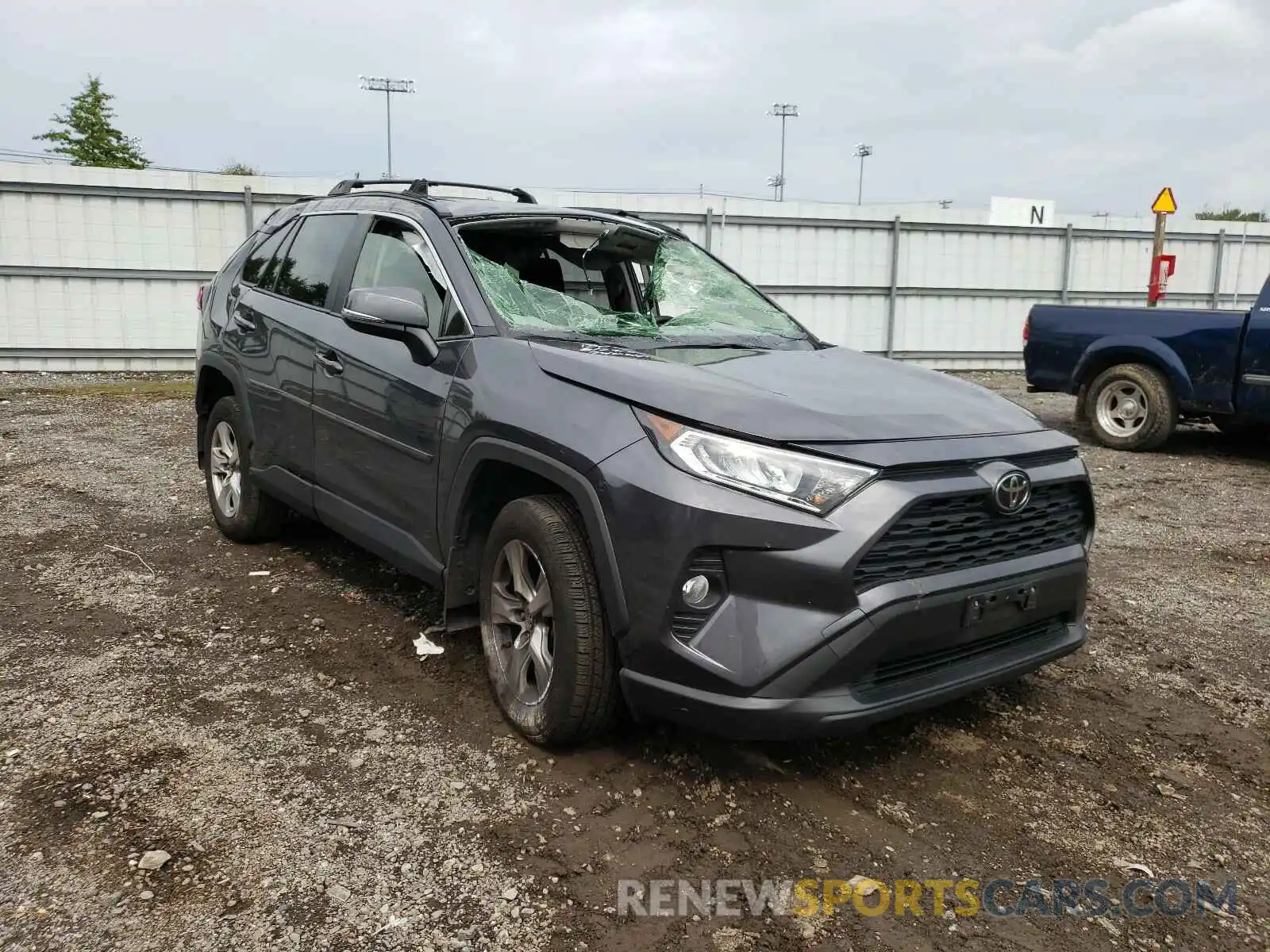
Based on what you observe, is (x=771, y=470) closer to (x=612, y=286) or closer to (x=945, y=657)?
(x=945, y=657)

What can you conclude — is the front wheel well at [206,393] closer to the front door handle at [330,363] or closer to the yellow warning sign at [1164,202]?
the front door handle at [330,363]

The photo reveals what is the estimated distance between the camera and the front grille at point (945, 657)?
267 centimetres

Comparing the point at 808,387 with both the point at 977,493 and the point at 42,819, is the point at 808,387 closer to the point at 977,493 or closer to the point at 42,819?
the point at 977,493

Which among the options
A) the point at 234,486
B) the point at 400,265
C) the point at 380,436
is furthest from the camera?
the point at 234,486

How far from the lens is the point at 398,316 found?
3314 millimetres

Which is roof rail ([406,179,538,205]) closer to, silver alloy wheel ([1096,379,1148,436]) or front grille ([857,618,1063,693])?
front grille ([857,618,1063,693])

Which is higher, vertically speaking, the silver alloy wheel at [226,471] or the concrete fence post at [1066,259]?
the concrete fence post at [1066,259]

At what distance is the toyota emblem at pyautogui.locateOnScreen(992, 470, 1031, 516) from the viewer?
2.77 metres

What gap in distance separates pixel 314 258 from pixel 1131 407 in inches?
294

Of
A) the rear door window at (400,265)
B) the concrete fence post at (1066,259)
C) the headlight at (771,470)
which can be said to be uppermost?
the concrete fence post at (1066,259)

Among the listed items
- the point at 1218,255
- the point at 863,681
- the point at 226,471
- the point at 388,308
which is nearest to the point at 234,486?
the point at 226,471

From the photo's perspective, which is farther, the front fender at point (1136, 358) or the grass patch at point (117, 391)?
the grass patch at point (117, 391)

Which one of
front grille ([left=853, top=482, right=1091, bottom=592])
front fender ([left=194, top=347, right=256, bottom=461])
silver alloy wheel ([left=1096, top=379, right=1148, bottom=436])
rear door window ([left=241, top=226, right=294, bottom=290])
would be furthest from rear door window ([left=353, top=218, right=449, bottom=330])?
silver alloy wheel ([left=1096, top=379, right=1148, bottom=436])

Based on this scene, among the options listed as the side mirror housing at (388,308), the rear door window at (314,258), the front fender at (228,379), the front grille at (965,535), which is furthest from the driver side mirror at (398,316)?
the front grille at (965,535)
